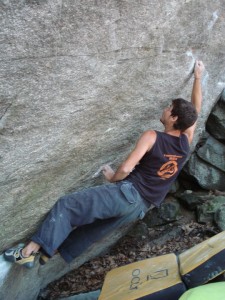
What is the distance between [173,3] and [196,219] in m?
3.75

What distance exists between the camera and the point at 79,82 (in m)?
4.01

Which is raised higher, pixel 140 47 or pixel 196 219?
pixel 140 47

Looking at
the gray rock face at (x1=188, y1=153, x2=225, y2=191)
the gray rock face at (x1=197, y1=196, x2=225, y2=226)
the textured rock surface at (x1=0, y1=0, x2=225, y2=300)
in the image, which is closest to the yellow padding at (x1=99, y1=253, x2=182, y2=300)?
the textured rock surface at (x1=0, y1=0, x2=225, y2=300)

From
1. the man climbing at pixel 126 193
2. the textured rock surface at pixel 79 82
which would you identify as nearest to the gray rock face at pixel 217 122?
the textured rock surface at pixel 79 82

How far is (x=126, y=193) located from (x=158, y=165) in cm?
48

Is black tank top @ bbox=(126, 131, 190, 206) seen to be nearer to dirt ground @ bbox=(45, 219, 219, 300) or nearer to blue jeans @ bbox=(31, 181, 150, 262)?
blue jeans @ bbox=(31, 181, 150, 262)

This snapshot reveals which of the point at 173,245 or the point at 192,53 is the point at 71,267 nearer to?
the point at 173,245

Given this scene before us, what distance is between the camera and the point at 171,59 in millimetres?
4996

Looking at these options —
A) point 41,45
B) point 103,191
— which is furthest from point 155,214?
point 41,45

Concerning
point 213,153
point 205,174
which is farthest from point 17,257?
point 213,153

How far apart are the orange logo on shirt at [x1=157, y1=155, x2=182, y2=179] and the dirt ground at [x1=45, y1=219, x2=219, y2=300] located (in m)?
2.07

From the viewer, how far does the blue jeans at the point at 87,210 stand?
14.6 feet

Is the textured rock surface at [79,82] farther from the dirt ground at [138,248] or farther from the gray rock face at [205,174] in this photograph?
the gray rock face at [205,174]

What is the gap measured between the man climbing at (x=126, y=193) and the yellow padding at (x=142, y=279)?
74 cm
